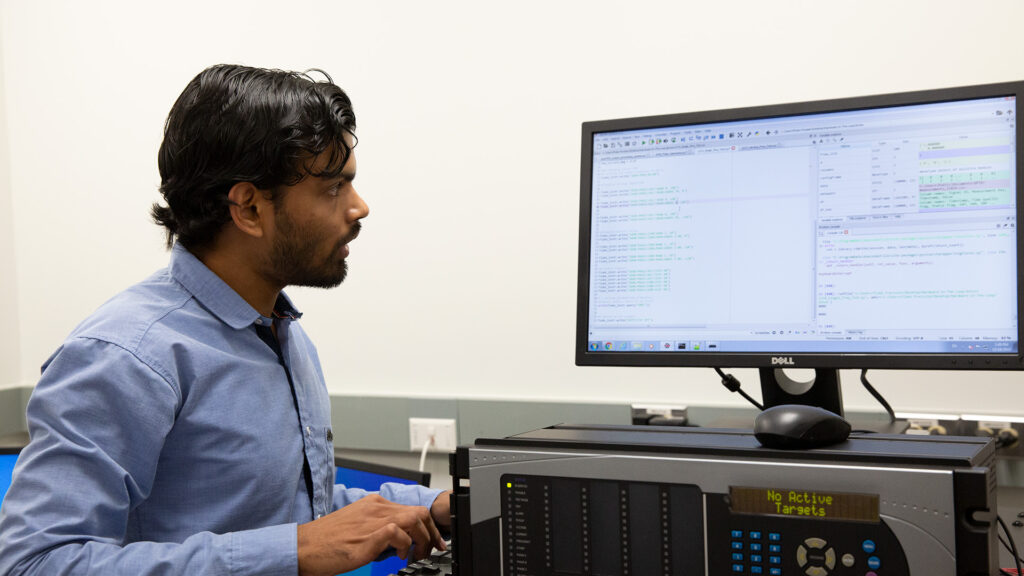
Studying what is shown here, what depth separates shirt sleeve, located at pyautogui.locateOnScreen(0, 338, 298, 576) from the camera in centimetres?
89

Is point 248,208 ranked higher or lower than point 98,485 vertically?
higher

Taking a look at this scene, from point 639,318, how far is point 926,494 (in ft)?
1.22

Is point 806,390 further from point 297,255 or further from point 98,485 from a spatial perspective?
point 98,485

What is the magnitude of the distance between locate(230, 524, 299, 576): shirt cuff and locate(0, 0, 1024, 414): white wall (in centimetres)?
100

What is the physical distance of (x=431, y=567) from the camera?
3.22ft

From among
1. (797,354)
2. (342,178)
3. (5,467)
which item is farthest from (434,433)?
(797,354)

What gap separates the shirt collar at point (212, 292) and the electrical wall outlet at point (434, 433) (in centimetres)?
90

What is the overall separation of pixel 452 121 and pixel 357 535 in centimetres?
120

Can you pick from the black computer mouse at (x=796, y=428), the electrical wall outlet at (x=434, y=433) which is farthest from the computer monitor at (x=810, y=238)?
the electrical wall outlet at (x=434, y=433)

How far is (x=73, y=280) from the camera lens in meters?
2.34

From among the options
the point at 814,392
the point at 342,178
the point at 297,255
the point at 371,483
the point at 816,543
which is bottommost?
the point at 371,483

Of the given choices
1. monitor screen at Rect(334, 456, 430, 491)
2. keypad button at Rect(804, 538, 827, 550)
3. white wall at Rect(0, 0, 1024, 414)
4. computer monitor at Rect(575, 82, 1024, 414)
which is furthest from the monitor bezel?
white wall at Rect(0, 0, 1024, 414)

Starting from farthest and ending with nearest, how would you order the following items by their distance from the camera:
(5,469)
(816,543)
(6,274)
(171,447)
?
1. (6,274)
2. (5,469)
3. (171,447)
4. (816,543)

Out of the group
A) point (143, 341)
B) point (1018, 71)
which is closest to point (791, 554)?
point (143, 341)
